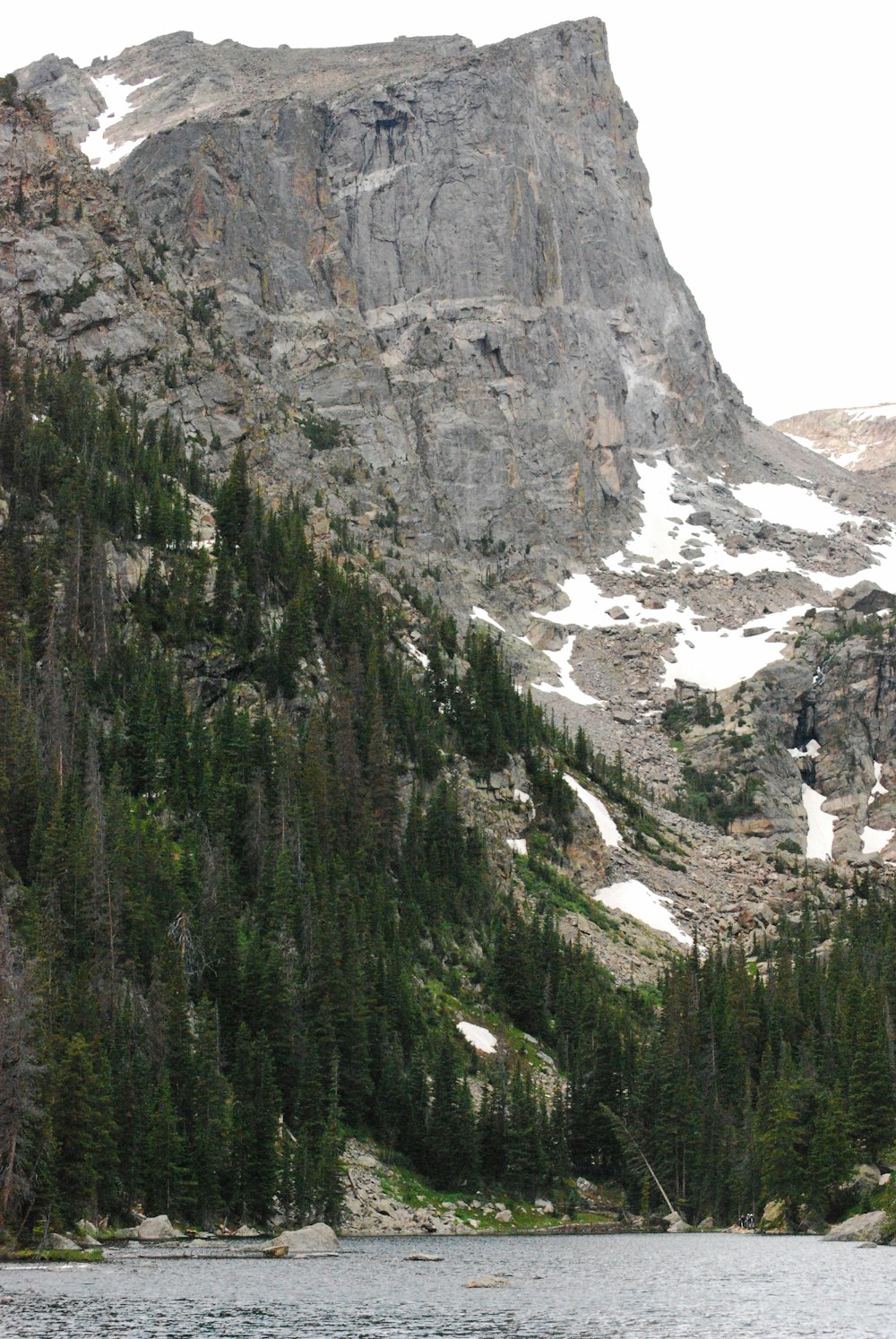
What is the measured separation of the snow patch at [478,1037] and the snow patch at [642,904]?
4084cm

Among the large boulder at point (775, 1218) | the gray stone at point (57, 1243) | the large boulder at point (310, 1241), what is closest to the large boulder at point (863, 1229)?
the large boulder at point (775, 1218)

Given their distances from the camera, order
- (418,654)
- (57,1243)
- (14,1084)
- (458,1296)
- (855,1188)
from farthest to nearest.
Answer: (418,654) → (855,1188) → (57,1243) → (14,1084) → (458,1296)

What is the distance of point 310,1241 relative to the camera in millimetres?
65688

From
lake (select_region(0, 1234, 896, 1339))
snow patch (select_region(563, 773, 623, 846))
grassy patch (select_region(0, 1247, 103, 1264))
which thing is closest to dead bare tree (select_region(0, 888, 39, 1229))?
grassy patch (select_region(0, 1247, 103, 1264))

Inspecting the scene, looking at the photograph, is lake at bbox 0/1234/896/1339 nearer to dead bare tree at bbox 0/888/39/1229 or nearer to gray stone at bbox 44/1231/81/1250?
gray stone at bbox 44/1231/81/1250

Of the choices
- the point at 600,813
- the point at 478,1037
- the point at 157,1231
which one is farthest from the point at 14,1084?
the point at 600,813

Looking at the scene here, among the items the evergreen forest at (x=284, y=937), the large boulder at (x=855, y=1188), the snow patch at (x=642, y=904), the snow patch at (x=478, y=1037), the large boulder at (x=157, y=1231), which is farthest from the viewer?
the snow patch at (x=642, y=904)

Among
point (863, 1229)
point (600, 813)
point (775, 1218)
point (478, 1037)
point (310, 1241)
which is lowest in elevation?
point (775, 1218)

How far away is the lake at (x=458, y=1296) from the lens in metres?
42.0

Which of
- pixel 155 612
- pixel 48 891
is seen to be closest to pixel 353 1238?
pixel 48 891

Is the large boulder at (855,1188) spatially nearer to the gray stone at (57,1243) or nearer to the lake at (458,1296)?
the lake at (458,1296)

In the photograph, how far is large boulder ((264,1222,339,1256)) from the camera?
6406cm

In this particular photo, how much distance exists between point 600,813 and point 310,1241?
99422mm

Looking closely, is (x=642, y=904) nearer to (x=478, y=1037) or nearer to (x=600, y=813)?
(x=600, y=813)
